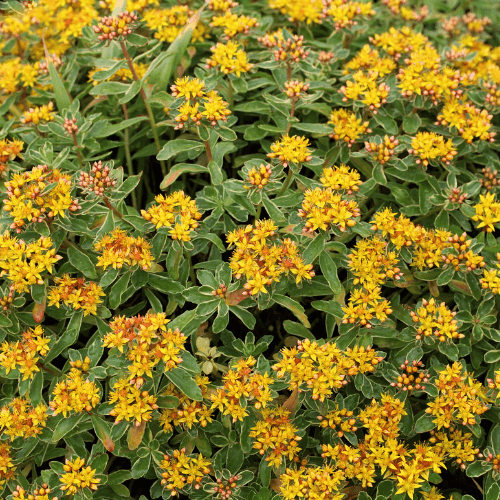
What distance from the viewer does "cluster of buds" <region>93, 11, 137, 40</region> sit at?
2.72 meters

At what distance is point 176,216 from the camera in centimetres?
242

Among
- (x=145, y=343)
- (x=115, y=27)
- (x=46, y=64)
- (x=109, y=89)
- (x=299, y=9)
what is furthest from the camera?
(x=299, y=9)

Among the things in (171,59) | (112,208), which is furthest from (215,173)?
(171,59)

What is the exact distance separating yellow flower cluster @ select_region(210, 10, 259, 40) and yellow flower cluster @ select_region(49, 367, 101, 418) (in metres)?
1.93

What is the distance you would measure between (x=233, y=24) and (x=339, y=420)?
207 centimetres

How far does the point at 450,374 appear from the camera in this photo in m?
2.33

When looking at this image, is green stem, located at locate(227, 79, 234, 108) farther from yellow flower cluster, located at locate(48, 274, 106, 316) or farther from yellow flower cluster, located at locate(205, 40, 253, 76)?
yellow flower cluster, located at locate(48, 274, 106, 316)

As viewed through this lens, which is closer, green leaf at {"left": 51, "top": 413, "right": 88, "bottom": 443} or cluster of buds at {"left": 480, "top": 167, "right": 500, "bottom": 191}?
green leaf at {"left": 51, "top": 413, "right": 88, "bottom": 443}

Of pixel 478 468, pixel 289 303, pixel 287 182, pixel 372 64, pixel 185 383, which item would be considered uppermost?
pixel 372 64

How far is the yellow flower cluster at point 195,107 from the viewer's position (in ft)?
8.36

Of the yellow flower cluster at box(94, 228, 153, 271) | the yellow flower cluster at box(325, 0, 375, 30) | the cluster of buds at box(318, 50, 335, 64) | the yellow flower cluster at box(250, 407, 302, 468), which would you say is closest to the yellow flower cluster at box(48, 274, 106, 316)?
the yellow flower cluster at box(94, 228, 153, 271)

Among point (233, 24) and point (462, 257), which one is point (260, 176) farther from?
point (233, 24)

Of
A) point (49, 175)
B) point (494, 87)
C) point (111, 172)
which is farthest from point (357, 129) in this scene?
point (49, 175)

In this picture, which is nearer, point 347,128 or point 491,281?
point 491,281
